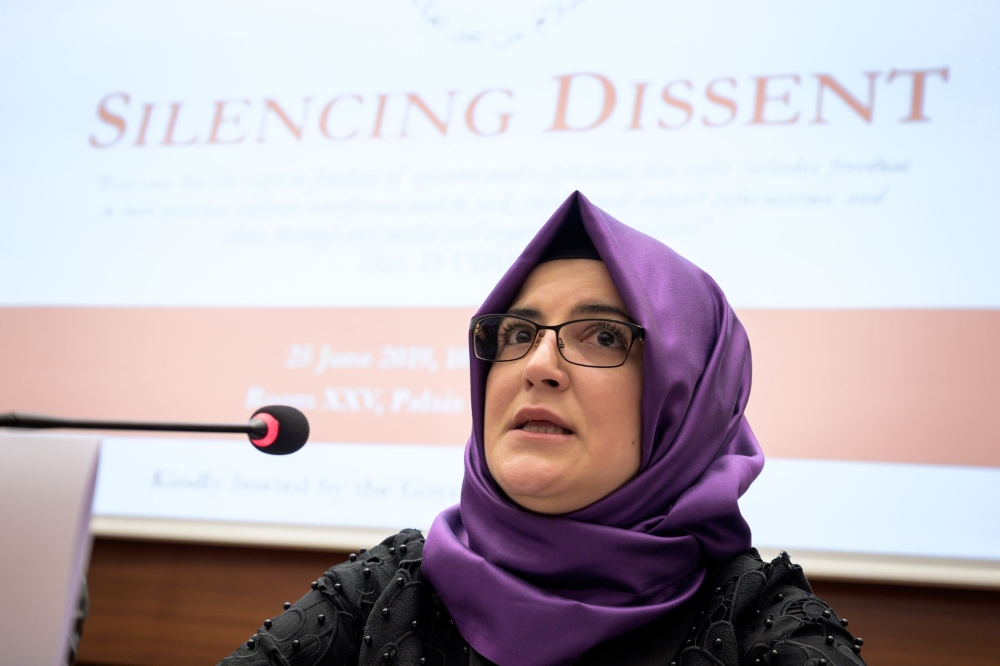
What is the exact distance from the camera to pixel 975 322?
1792mm

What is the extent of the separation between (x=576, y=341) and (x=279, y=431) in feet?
1.53

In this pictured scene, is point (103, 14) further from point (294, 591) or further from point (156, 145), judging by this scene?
point (294, 591)

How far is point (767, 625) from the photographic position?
107cm

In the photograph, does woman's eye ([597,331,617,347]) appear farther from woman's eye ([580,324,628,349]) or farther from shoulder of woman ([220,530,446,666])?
shoulder of woman ([220,530,446,666])

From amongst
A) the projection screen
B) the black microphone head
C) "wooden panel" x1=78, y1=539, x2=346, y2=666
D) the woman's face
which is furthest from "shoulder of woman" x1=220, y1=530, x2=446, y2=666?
"wooden panel" x1=78, y1=539, x2=346, y2=666

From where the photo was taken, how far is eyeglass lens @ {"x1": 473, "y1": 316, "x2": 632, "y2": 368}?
123cm

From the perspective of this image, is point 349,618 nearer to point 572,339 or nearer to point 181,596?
point 572,339

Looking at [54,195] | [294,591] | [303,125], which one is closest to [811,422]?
[294,591]

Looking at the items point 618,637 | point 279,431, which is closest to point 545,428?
point 618,637

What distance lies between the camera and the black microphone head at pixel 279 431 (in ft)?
3.15

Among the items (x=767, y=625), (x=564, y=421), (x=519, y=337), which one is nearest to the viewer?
(x=767, y=625)

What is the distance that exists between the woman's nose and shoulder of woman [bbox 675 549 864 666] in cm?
35

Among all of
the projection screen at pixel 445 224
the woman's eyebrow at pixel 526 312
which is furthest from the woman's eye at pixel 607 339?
the projection screen at pixel 445 224

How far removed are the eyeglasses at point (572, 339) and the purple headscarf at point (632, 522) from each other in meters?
0.04
